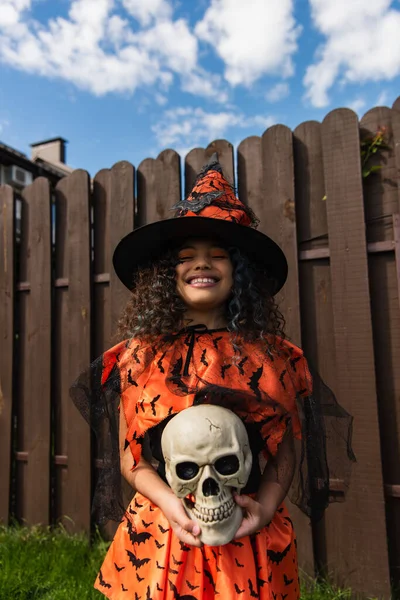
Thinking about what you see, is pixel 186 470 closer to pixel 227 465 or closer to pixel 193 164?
pixel 227 465

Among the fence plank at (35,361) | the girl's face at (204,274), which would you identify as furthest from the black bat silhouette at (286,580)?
the fence plank at (35,361)

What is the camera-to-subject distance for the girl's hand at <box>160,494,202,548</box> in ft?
4.38

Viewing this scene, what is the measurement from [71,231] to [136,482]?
2.31m

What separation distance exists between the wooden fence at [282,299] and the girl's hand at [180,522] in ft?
4.68

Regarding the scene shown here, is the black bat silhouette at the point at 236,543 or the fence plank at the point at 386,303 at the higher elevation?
the fence plank at the point at 386,303

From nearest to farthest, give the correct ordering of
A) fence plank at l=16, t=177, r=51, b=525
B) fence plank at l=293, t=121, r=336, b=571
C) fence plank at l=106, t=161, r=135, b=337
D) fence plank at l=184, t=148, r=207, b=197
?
fence plank at l=293, t=121, r=336, b=571
fence plank at l=184, t=148, r=207, b=197
fence plank at l=106, t=161, r=135, b=337
fence plank at l=16, t=177, r=51, b=525

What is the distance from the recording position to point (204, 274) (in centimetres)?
167

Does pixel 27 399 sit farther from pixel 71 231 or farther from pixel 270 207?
pixel 270 207

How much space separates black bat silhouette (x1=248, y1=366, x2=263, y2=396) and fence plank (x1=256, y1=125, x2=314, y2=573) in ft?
3.85

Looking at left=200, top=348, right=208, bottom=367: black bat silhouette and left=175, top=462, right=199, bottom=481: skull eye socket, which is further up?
left=200, top=348, right=208, bottom=367: black bat silhouette

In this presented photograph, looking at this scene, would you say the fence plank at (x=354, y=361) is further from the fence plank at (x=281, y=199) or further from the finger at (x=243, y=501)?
the finger at (x=243, y=501)

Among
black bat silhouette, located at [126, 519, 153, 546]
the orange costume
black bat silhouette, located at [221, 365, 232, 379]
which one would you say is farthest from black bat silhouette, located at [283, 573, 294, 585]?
black bat silhouette, located at [221, 365, 232, 379]

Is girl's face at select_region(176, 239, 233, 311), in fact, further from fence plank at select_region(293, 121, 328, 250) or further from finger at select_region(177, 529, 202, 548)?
fence plank at select_region(293, 121, 328, 250)

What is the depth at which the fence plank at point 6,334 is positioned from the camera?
3.60 m
